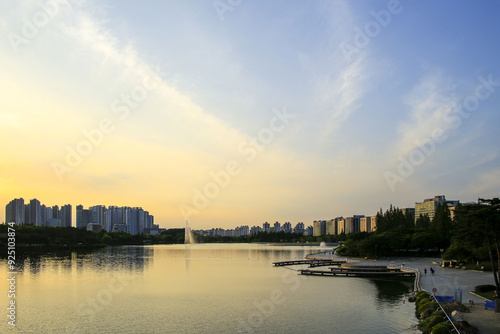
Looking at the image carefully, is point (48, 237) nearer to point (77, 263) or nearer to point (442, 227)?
point (77, 263)

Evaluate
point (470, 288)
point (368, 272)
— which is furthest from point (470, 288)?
point (368, 272)

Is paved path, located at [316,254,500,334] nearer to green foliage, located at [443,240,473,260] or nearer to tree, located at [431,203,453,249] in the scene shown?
green foliage, located at [443,240,473,260]

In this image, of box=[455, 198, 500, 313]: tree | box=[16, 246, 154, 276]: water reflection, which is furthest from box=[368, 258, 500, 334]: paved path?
box=[16, 246, 154, 276]: water reflection

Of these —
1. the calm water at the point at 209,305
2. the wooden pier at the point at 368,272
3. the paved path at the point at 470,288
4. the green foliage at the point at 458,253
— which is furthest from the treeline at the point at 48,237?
the paved path at the point at 470,288

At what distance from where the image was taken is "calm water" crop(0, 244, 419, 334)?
2745cm

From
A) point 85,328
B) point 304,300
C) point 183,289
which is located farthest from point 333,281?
point 85,328

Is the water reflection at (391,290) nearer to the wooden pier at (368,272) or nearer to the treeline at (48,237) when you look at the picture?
the wooden pier at (368,272)

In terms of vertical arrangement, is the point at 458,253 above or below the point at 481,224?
below

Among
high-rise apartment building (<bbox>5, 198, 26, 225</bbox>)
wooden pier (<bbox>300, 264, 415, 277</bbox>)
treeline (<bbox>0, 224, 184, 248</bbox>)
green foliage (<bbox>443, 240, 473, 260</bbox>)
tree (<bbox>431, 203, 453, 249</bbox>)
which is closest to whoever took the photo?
wooden pier (<bbox>300, 264, 415, 277</bbox>)

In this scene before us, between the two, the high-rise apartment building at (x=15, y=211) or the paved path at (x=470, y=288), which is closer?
the paved path at (x=470, y=288)

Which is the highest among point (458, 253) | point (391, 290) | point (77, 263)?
point (458, 253)

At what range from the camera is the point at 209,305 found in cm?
3478

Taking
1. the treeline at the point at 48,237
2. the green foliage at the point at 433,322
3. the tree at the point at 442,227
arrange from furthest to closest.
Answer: the treeline at the point at 48,237
the tree at the point at 442,227
the green foliage at the point at 433,322

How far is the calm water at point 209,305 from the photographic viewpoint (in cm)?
2745
